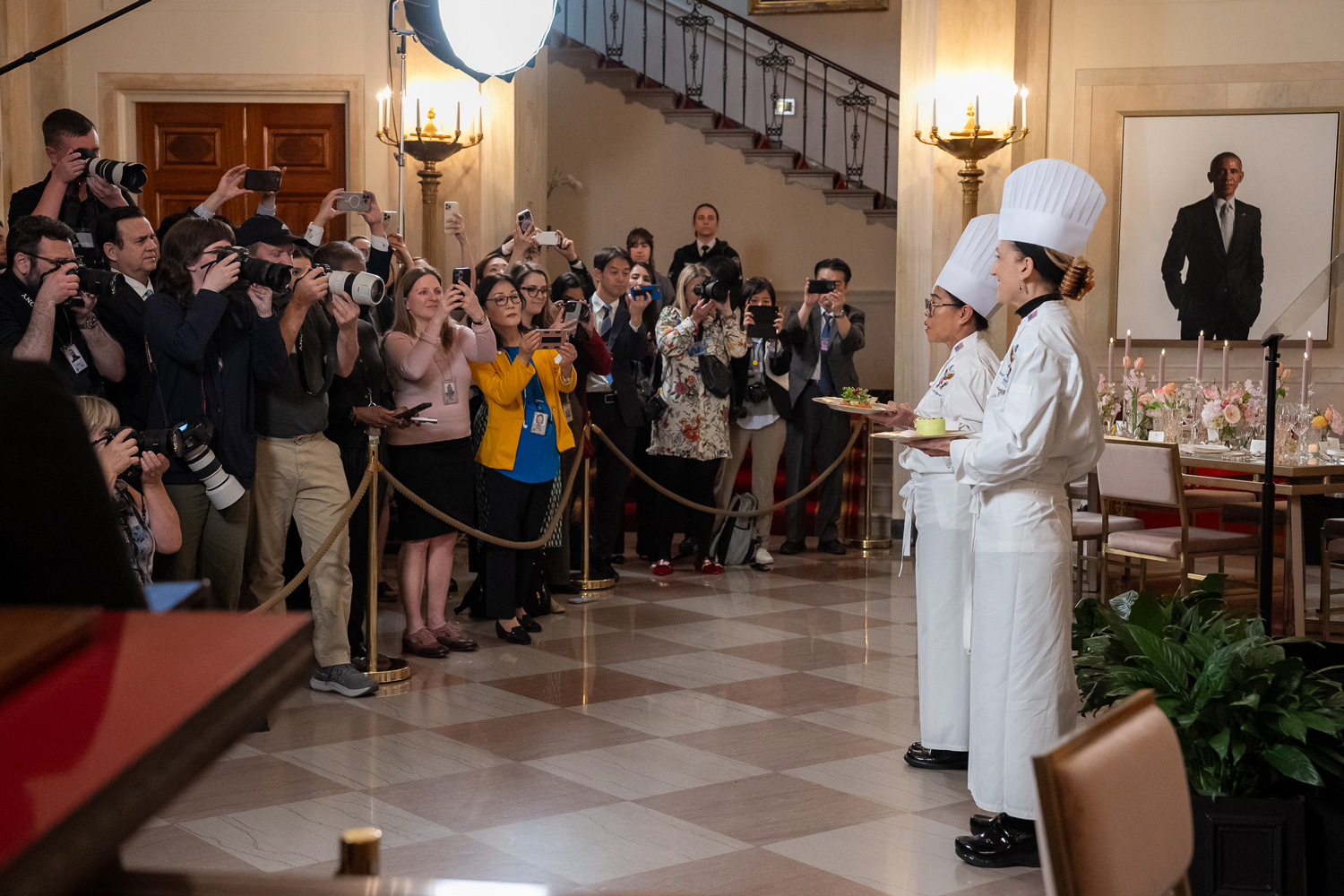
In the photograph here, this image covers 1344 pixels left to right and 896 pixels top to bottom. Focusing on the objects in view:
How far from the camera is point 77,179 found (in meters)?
4.84

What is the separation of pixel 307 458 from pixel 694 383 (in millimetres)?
2895

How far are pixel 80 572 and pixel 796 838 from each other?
103 inches

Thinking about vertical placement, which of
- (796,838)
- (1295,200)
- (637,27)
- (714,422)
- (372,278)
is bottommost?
(796,838)

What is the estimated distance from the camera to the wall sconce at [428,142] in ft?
24.2

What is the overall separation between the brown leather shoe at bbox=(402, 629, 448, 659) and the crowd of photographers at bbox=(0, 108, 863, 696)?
11 mm

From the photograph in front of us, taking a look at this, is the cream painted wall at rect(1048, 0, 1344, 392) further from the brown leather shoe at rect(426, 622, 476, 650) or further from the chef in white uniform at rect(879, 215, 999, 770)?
the brown leather shoe at rect(426, 622, 476, 650)

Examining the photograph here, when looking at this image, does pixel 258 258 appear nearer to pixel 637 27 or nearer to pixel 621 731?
pixel 621 731

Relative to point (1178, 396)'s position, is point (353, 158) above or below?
above

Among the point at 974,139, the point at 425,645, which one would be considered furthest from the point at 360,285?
the point at 974,139

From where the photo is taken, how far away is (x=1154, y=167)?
833 centimetres

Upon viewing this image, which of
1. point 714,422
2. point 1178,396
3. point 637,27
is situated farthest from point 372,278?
point 637,27

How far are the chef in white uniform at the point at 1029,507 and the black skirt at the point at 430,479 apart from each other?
252 cm

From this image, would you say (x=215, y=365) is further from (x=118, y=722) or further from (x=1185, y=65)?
(x=1185, y=65)

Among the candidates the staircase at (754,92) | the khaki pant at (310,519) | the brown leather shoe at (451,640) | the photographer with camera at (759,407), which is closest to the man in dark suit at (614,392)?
the photographer with camera at (759,407)
